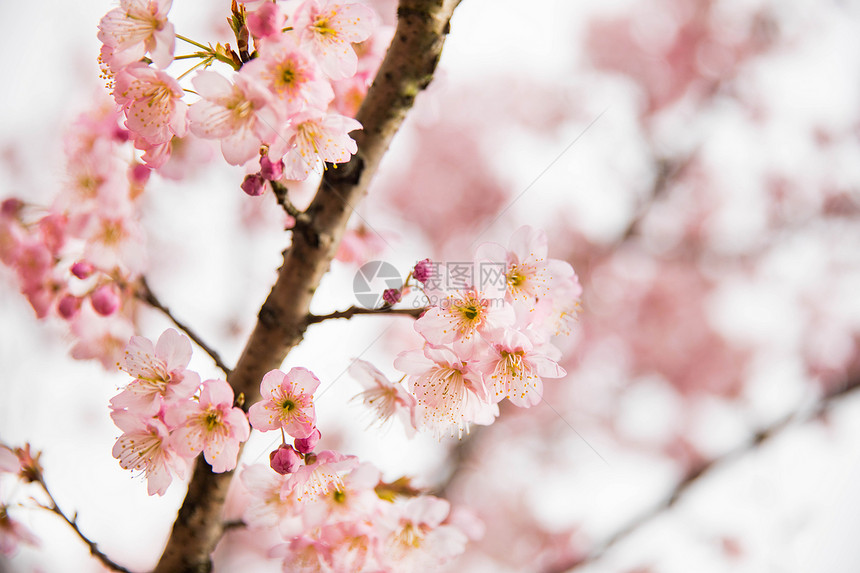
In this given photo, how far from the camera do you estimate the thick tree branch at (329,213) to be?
75cm

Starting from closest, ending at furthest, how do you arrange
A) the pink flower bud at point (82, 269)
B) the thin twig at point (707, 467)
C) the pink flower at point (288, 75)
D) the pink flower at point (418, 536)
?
1. the pink flower at point (288, 75)
2. the pink flower at point (418, 536)
3. the pink flower bud at point (82, 269)
4. the thin twig at point (707, 467)

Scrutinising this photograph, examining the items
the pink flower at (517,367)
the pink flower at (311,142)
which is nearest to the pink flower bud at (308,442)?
the pink flower at (517,367)

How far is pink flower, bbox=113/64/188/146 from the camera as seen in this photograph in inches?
25.1

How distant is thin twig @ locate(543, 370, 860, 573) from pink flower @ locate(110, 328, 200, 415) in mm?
1906

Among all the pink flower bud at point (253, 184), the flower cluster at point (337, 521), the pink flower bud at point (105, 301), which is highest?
the pink flower bud at point (105, 301)

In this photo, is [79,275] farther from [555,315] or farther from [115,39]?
[555,315]

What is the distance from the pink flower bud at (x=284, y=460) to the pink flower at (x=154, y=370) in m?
0.14

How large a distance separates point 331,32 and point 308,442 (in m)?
0.53

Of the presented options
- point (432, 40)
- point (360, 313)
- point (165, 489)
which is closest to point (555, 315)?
point (360, 313)

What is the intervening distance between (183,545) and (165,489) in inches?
7.8

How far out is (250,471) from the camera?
2.77 feet

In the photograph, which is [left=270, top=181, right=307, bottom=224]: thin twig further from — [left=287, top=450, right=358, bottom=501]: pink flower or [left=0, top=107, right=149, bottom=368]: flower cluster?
[left=0, top=107, right=149, bottom=368]: flower cluster

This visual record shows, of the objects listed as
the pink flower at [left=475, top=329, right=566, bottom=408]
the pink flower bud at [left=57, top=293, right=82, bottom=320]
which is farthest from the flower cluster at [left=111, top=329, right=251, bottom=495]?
the pink flower bud at [left=57, top=293, right=82, bottom=320]

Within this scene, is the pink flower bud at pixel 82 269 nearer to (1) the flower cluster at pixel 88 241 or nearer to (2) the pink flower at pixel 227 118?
(1) the flower cluster at pixel 88 241
